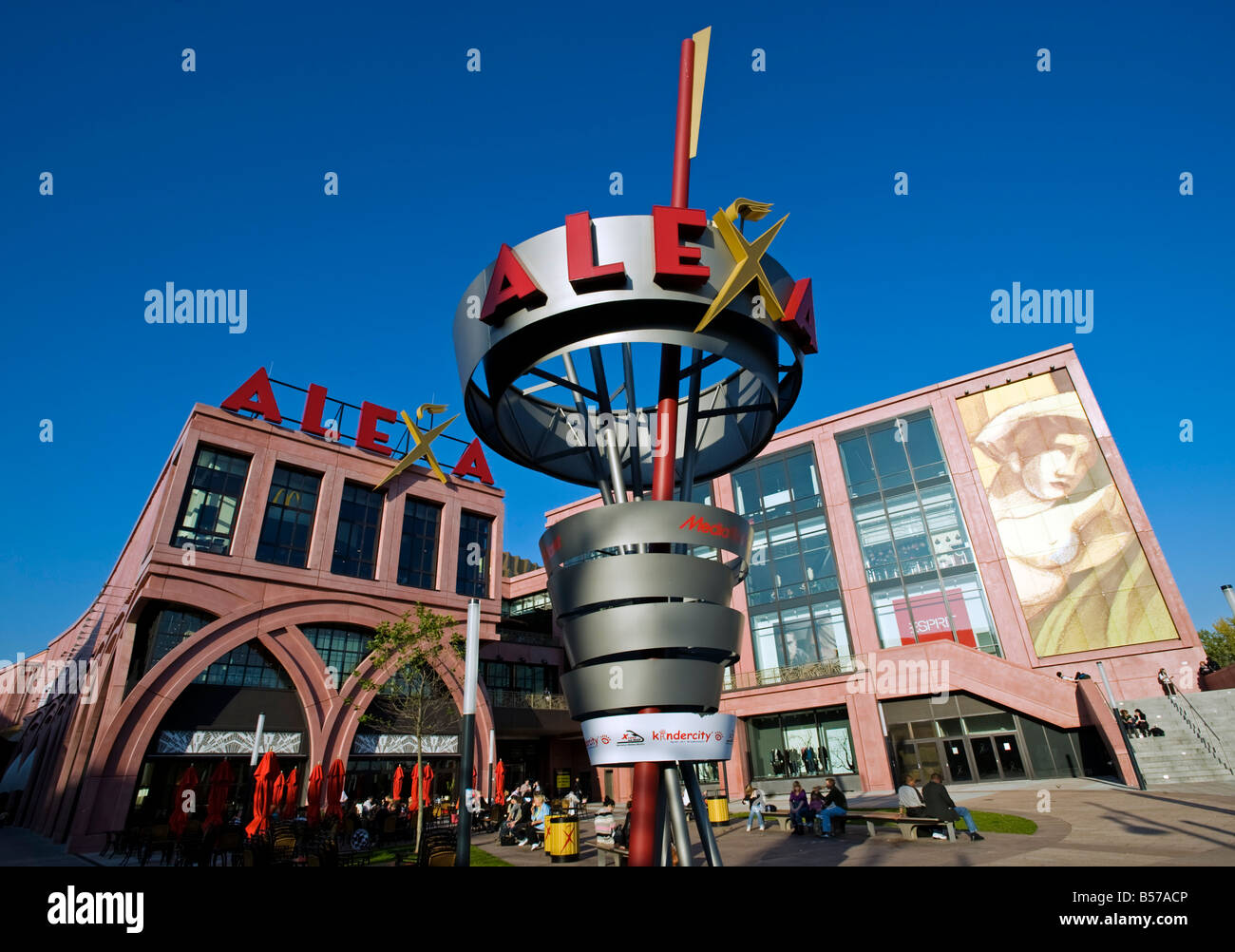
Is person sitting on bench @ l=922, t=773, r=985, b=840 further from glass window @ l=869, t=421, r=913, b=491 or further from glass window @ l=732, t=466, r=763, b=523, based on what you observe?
glass window @ l=732, t=466, r=763, b=523

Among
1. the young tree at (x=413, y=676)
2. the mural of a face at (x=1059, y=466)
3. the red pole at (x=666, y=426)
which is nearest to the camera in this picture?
the red pole at (x=666, y=426)

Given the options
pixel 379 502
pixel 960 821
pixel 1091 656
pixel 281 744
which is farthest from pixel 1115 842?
pixel 379 502

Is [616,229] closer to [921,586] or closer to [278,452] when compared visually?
[278,452]

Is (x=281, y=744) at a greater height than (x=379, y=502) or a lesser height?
lesser

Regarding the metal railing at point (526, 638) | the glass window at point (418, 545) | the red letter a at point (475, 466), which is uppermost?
the red letter a at point (475, 466)

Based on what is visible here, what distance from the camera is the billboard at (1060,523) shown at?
33594 millimetres

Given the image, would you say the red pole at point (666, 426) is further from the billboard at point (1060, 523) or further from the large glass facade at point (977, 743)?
the billboard at point (1060, 523)

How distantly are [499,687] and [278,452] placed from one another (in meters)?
19.9

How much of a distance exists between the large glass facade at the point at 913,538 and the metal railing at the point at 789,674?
2.78 meters

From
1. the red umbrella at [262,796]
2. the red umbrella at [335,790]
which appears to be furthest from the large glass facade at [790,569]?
the red umbrella at [262,796]

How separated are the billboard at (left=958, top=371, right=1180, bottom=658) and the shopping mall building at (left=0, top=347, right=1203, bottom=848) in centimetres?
10

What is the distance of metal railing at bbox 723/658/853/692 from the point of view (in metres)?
37.5

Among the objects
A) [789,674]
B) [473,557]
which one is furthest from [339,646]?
[789,674]

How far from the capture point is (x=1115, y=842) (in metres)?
13.4
